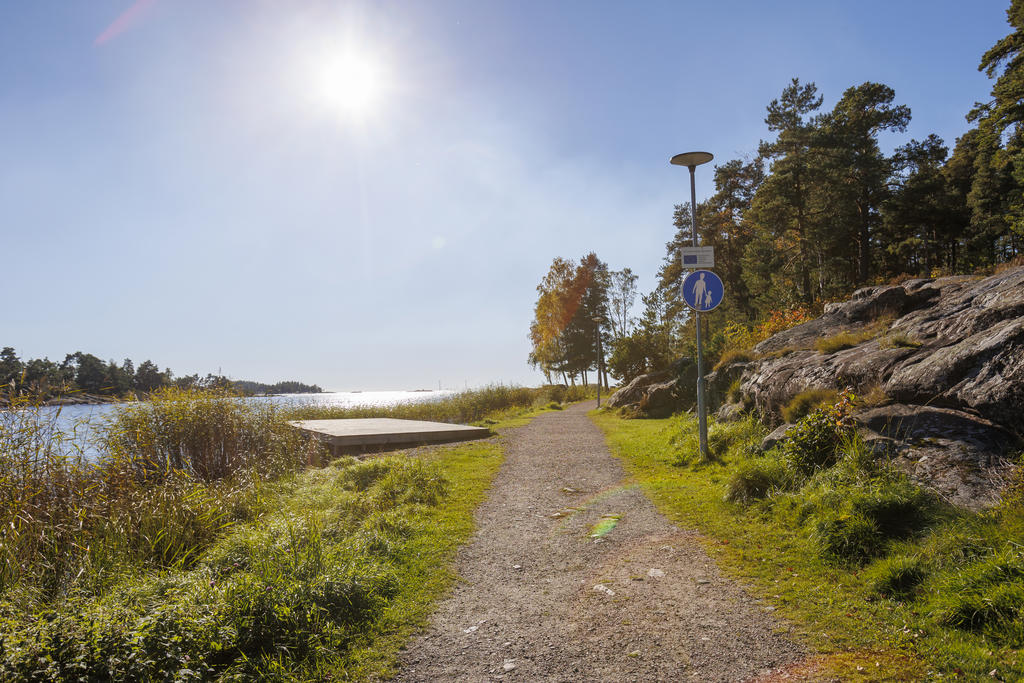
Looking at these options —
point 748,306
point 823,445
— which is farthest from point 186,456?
point 748,306

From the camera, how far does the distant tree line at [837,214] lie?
25062mm

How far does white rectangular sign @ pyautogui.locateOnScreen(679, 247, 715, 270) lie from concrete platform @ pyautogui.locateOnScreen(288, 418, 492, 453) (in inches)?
339

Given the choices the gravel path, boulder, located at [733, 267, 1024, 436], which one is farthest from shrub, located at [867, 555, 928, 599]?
boulder, located at [733, 267, 1024, 436]

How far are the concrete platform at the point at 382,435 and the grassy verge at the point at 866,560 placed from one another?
340 inches

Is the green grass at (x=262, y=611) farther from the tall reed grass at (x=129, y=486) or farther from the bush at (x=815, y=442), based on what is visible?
the bush at (x=815, y=442)

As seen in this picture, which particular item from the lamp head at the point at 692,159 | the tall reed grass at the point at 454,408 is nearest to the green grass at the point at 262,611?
the lamp head at the point at 692,159

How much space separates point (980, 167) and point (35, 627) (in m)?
46.2

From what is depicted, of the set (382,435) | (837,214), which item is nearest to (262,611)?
(382,435)

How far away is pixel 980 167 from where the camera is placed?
32.8m

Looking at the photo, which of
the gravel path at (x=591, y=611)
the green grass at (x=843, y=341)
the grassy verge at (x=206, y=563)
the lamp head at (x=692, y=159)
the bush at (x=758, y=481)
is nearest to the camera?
the grassy verge at (x=206, y=563)

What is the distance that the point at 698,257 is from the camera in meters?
9.17

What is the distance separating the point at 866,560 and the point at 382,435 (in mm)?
11521

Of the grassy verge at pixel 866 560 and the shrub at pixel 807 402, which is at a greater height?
the shrub at pixel 807 402

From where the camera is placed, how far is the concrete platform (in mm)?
13328
